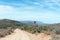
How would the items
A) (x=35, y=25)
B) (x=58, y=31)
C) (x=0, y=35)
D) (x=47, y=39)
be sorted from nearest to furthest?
(x=47, y=39) < (x=0, y=35) < (x=58, y=31) < (x=35, y=25)

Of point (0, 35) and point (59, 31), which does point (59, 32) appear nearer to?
point (59, 31)

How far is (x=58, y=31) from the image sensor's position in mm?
50812

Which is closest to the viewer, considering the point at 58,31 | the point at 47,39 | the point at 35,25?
the point at 47,39

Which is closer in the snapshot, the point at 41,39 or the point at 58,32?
the point at 41,39

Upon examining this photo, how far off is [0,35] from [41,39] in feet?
30.7

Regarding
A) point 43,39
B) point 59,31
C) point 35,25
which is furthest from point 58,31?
point 35,25

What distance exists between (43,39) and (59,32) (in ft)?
29.6

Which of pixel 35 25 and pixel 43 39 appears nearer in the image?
pixel 43 39

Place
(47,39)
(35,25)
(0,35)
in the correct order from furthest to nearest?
1. (35,25)
2. (0,35)
3. (47,39)

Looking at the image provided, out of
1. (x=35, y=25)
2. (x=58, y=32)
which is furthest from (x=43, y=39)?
(x=35, y=25)

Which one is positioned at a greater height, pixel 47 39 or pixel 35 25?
pixel 47 39

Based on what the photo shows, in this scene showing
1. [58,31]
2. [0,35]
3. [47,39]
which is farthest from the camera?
[58,31]

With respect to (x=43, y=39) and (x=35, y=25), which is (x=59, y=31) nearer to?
(x=43, y=39)

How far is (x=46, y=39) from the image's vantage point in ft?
136
